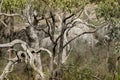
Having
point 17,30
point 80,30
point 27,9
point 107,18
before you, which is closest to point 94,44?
point 80,30

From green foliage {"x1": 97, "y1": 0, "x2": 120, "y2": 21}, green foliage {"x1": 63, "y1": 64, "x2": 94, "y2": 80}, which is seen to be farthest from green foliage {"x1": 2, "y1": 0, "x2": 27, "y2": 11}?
green foliage {"x1": 63, "y1": 64, "x2": 94, "y2": 80}

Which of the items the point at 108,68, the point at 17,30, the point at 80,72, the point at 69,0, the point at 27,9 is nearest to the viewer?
the point at 69,0

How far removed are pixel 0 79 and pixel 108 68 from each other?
1085 cm

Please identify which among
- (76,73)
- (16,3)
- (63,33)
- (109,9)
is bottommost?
(76,73)

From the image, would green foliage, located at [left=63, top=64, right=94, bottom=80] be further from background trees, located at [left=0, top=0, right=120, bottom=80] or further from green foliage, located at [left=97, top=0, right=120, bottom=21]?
green foliage, located at [left=97, top=0, right=120, bottom=21]

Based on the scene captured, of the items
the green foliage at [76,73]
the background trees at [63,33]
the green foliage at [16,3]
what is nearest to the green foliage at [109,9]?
the background trees at [63,33]

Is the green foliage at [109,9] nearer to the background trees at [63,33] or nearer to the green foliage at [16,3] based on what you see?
the background trees at [63,33]

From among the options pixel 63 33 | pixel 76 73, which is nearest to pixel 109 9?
pixel 63 33

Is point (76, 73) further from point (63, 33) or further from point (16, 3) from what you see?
point (16, 3)

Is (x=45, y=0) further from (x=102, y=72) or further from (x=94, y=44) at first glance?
(x=94, y=44)

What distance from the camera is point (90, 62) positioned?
82.2 ft

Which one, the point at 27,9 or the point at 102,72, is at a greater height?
the point at 27,9

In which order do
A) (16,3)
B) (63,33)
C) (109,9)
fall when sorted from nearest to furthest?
(16,3)
(63,33)
(109,9)

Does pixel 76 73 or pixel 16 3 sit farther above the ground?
pixel 16 3
